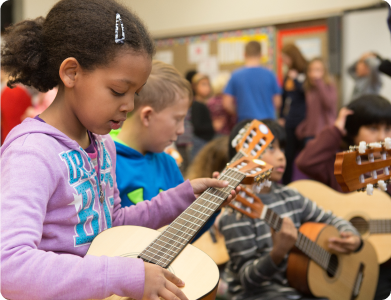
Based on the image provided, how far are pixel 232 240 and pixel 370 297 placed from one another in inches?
28.3

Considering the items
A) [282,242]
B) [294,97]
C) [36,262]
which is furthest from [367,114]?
[294,97]

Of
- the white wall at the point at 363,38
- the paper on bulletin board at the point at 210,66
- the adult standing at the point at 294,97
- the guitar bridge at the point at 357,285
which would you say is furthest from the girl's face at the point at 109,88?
the paper on bulletin board at the point at 210,66

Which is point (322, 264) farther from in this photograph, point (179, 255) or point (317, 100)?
point (317, 100)

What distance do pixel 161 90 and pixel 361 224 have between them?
1350 mm

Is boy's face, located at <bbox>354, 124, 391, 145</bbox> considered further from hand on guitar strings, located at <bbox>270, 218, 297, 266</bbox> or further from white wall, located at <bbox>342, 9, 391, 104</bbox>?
white wall, located at <bbox>342, 9, 391, 104</bbox>

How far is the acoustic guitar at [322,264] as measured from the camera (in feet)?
5.31

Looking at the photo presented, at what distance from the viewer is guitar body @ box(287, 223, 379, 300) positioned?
169 centimetres

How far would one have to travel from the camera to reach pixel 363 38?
5062 millimetres

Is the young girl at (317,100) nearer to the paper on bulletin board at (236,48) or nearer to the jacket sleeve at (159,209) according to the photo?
the paper on bulletin board at (236,48)

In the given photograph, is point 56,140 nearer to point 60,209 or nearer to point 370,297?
point 60,209

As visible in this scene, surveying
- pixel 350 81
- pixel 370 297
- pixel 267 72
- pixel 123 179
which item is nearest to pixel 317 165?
pixel 370 297

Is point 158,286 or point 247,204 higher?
point 158,286

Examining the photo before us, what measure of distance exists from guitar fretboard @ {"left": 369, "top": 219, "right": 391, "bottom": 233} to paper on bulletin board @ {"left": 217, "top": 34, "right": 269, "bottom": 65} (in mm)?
4052

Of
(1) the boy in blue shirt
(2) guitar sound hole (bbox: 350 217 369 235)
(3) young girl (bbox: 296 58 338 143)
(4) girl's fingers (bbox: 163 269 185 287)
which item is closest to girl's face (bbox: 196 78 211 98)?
(3) young girl (bbox: 296 58 338 143)
